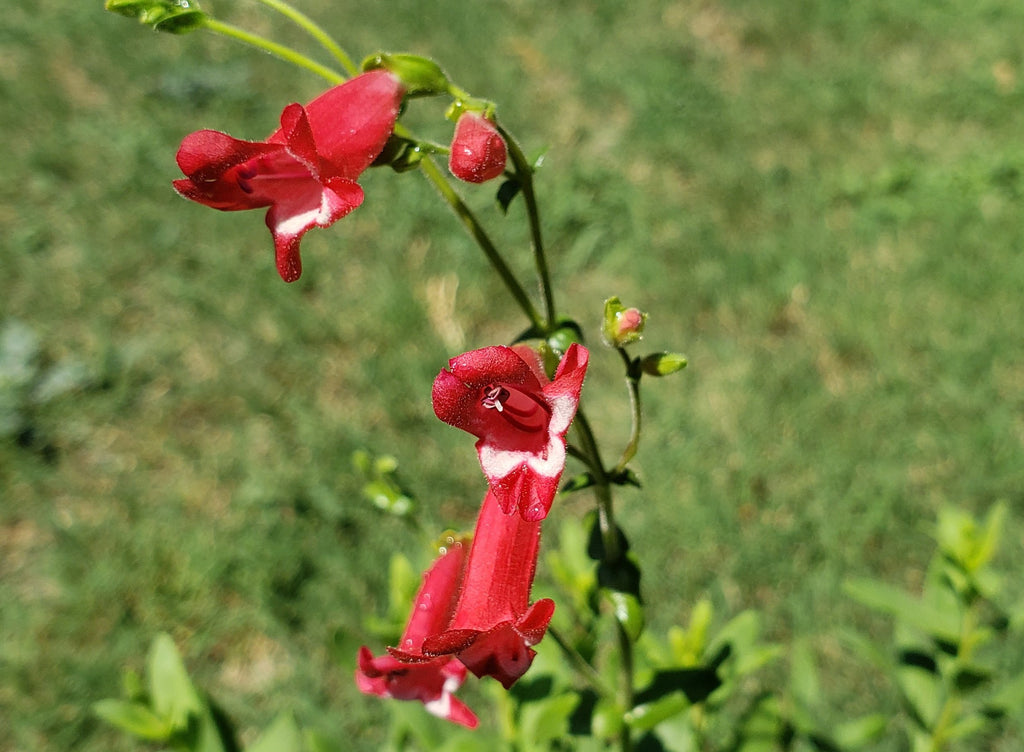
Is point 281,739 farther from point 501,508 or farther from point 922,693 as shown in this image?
point 922,693

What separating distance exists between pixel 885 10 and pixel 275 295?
4136mm

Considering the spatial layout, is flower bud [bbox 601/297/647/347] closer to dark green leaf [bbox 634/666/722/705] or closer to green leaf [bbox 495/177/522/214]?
green leaf [bbox 495/177/522/214]

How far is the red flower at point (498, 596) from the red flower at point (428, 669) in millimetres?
121

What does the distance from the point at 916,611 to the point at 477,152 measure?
158cm

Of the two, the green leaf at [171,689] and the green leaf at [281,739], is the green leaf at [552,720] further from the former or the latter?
the green leaf at [171,689]

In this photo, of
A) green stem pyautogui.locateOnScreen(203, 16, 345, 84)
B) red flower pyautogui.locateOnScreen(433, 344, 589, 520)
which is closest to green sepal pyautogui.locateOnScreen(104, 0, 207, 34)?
green stem pyautogui.locateOnScreen(203, 16, 345, 84)

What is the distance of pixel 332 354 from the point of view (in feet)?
13.6

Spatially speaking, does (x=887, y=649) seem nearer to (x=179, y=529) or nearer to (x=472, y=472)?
(x=472, y=472)

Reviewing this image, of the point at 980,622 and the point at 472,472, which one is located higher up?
the point at 980,622

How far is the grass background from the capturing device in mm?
3432

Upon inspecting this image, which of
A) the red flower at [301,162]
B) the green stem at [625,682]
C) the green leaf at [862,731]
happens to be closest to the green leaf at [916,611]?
the green leaf at [862,731]

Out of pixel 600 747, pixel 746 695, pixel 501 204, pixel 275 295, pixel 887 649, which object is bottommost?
pixel 275 295

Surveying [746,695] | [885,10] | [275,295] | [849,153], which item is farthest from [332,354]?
[885,10]

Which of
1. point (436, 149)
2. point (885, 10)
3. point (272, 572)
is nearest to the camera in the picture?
point (436, 149)
